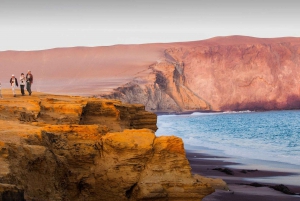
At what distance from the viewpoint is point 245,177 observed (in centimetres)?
1880

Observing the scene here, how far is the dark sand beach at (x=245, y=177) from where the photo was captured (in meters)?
14.2

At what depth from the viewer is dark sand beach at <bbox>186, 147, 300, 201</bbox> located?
14.2m

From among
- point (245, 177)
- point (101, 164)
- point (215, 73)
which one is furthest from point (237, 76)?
point (101, 164)

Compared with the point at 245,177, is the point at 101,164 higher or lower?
higher

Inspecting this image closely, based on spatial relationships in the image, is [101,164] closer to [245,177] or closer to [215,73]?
[245,177]

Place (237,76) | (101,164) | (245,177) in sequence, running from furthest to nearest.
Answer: (237,76), (245,177), (101,164)

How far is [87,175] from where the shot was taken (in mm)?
9719

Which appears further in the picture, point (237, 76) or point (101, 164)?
point (237, 76)

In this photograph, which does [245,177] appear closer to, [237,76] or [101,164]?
[101,164]

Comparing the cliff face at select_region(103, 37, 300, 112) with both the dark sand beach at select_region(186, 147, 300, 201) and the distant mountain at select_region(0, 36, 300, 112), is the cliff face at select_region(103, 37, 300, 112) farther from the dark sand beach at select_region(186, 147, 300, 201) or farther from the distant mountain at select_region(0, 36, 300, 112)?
the dark sand beach at select_region(186, 147, 300, 201)

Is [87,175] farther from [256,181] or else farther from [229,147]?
[229,147]

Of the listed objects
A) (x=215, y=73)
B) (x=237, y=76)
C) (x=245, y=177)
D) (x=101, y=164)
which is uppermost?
(x=101, y=164)

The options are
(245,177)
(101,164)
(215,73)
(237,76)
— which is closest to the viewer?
(101,164)

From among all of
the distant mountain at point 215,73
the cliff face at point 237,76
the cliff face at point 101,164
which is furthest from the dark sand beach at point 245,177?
the cliff face at point 237,76
